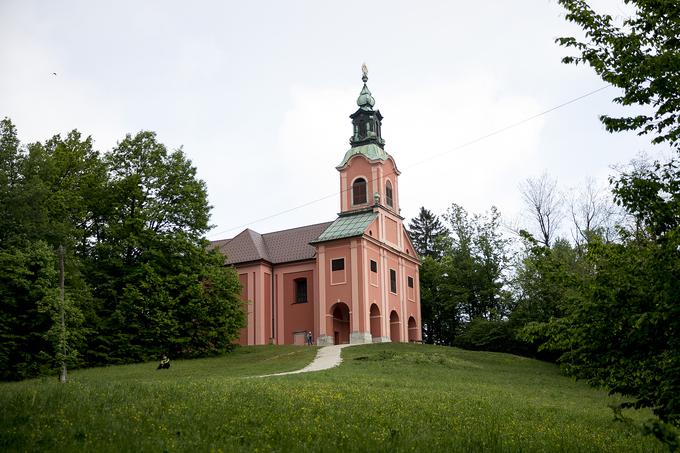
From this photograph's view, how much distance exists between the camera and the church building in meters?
44.0

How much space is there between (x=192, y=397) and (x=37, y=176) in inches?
958

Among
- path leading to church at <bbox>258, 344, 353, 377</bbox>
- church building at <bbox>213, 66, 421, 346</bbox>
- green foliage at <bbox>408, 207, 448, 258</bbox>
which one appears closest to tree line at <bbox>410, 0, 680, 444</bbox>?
path leading to church at <bbox>258, 344, 353, 377</bbox>

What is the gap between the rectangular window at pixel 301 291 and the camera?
156ft

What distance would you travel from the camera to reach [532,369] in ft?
112

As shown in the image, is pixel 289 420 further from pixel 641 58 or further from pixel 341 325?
pixel 341 325

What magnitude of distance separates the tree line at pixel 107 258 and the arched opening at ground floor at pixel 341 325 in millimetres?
8717

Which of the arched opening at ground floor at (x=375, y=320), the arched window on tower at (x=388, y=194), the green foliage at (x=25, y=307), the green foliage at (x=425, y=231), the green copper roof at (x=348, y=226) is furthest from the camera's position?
the green foliage at (x=425, y=231)

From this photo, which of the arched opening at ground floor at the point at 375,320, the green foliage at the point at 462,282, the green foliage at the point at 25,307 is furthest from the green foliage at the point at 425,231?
the green foliage at the point at 25,307

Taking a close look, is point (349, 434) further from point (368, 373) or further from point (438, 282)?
point (438, 282)

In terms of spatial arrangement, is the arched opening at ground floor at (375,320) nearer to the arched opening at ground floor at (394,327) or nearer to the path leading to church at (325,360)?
the arched opening at ground floor at (394,327)

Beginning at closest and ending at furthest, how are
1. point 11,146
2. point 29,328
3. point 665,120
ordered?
point 665,120, point 29,328, point 11,146

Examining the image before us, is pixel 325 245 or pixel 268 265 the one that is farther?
pixel 268 265

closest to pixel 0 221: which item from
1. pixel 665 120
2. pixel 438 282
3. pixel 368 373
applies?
pixel 368 373

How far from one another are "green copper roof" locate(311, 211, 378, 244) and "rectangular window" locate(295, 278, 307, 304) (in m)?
3.87
